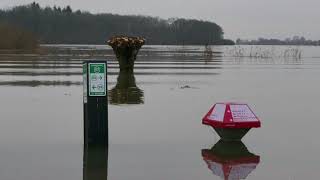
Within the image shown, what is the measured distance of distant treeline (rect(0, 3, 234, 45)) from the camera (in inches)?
5389

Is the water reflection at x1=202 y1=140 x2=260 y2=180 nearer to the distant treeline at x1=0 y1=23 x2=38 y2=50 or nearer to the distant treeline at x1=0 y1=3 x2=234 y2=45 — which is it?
the distant treeline at x1=0 y1=23 x2=38 y2=50

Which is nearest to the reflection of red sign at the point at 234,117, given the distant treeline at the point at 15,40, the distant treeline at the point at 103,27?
the distant treeline at the point at 15,40

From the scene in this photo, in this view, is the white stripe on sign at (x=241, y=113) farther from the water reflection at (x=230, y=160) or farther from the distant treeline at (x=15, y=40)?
the distant treeline at (x=15, y=40)

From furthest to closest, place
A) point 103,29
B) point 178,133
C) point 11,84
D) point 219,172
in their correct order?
point 103,29 < point 11,84 < point 178,133 < point 219,172

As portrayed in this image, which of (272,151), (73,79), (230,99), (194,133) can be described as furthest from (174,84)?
(272,151)

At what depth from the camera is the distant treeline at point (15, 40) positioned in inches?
2525

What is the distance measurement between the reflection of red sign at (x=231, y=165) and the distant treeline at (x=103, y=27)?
411 feet

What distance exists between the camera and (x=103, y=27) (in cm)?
14438

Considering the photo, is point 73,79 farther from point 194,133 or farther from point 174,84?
point 194,133

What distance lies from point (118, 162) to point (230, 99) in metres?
7.92

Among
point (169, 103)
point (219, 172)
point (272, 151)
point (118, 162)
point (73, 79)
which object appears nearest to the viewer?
point (219, 172)

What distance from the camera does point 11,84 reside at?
19391 mm

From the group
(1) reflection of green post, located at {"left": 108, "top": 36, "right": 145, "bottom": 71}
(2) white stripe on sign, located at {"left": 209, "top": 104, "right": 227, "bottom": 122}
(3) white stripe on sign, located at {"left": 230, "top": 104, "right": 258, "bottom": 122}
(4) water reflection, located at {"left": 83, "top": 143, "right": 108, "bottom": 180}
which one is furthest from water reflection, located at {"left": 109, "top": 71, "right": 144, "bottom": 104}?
(4) water reflection, located at {"left": 83, "top": 143, "right": 108, "bottom": 180}

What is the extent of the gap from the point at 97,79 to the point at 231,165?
214cm
